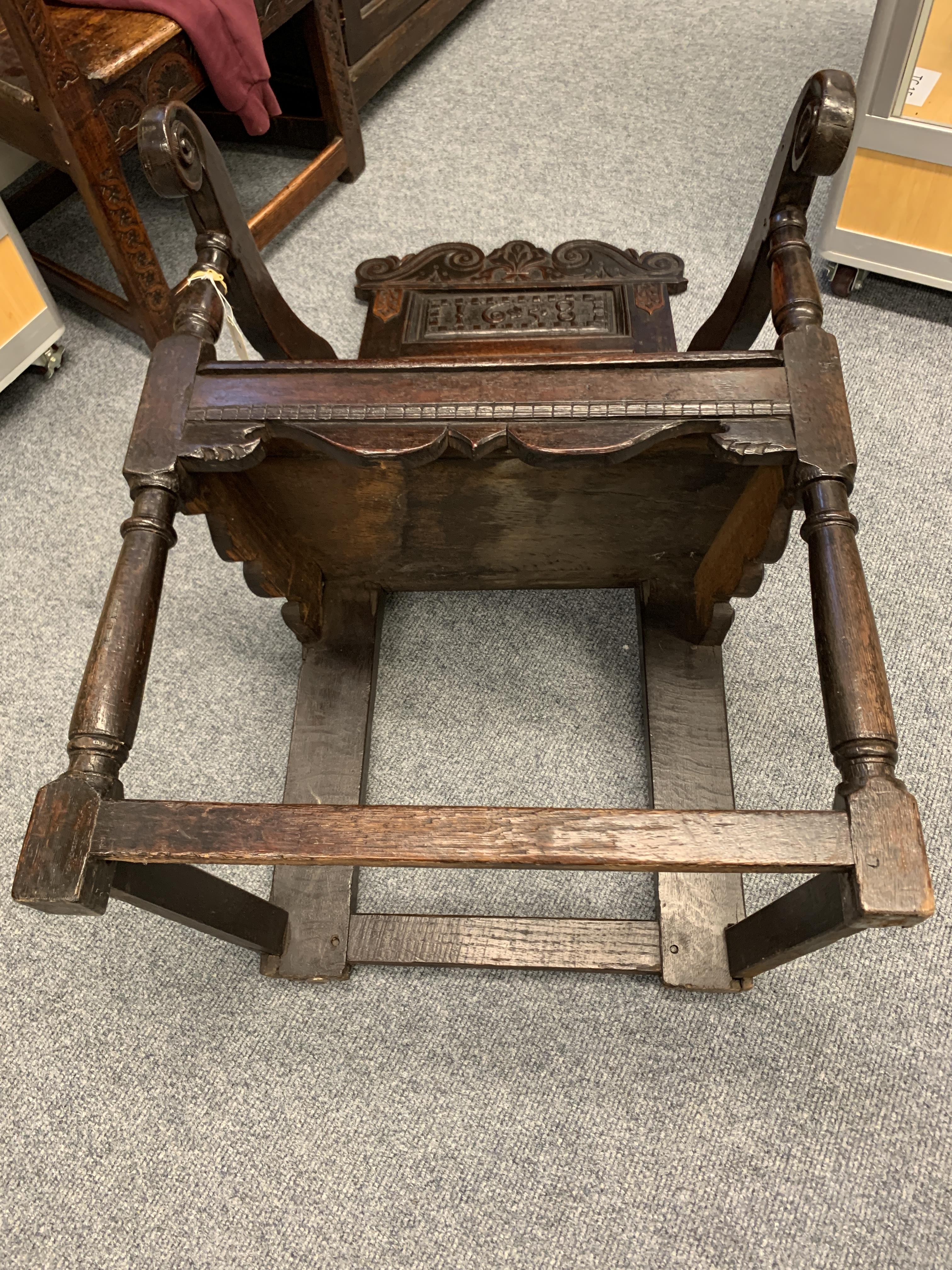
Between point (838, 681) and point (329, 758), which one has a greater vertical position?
point (838, 681)

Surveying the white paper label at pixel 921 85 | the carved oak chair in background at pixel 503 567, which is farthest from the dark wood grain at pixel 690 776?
the white paper label at pixel 921 85

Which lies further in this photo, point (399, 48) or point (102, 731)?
point (399, 48)

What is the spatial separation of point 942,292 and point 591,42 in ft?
4.22

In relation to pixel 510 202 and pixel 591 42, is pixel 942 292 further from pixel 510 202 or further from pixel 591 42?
pixel 591 42

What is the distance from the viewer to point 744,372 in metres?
0.94

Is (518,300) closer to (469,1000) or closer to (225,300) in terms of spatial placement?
(225,300)

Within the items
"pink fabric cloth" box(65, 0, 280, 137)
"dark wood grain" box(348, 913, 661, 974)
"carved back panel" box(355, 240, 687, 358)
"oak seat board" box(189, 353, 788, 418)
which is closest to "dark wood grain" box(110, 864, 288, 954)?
"dark wood grain" box(348, 913, 661, 974)

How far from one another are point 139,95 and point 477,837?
4.95 feet

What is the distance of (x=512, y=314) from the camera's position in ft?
5.49

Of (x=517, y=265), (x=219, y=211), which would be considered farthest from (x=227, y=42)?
(x=219, y=211)

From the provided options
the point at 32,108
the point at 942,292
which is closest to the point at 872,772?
the point at 942,292

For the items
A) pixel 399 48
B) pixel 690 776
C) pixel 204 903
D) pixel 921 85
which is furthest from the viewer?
pixel 399 48

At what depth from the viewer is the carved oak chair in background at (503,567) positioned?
0.77 m

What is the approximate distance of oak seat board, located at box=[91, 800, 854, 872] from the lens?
747mm
